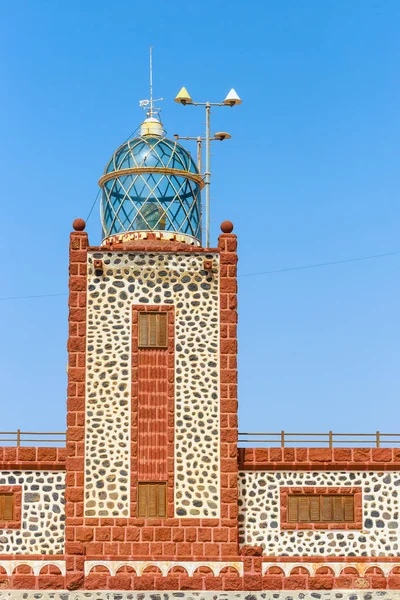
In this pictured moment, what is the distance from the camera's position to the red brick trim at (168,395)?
25016 millimetres

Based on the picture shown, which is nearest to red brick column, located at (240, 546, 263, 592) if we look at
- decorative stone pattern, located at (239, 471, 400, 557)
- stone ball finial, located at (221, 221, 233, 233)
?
decorative stone pattern, located at (239, 471, 400, 557)

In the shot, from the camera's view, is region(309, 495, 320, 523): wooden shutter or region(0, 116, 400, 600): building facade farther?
region(309, 495, 320, 523): wooden shutter

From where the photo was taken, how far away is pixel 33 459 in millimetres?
25641

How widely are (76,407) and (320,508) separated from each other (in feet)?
17.8

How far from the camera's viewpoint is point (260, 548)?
25.0 m

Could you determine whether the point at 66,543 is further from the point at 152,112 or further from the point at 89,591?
the point at 152,112

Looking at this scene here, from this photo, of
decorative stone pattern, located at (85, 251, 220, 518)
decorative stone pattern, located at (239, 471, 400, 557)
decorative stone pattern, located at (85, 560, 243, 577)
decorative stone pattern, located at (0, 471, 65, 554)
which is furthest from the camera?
decorative stone pattern, located at (239, 471, 400, 557)

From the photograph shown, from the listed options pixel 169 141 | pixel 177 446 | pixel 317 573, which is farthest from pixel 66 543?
pixel 169 141

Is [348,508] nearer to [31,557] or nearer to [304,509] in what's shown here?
[304,509]

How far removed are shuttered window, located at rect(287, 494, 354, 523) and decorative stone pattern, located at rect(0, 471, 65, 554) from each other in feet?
15.5

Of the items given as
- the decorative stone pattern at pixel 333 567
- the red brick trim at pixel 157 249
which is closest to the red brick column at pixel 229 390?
the red brick trim at pixel 157 249

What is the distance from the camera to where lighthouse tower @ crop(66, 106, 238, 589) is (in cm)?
2491

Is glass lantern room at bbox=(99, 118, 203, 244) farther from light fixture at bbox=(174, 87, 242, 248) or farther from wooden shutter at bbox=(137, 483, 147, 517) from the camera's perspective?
wooden shutter at bbox=(137, 483, 147, 517)

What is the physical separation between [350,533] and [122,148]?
9.72 metres
